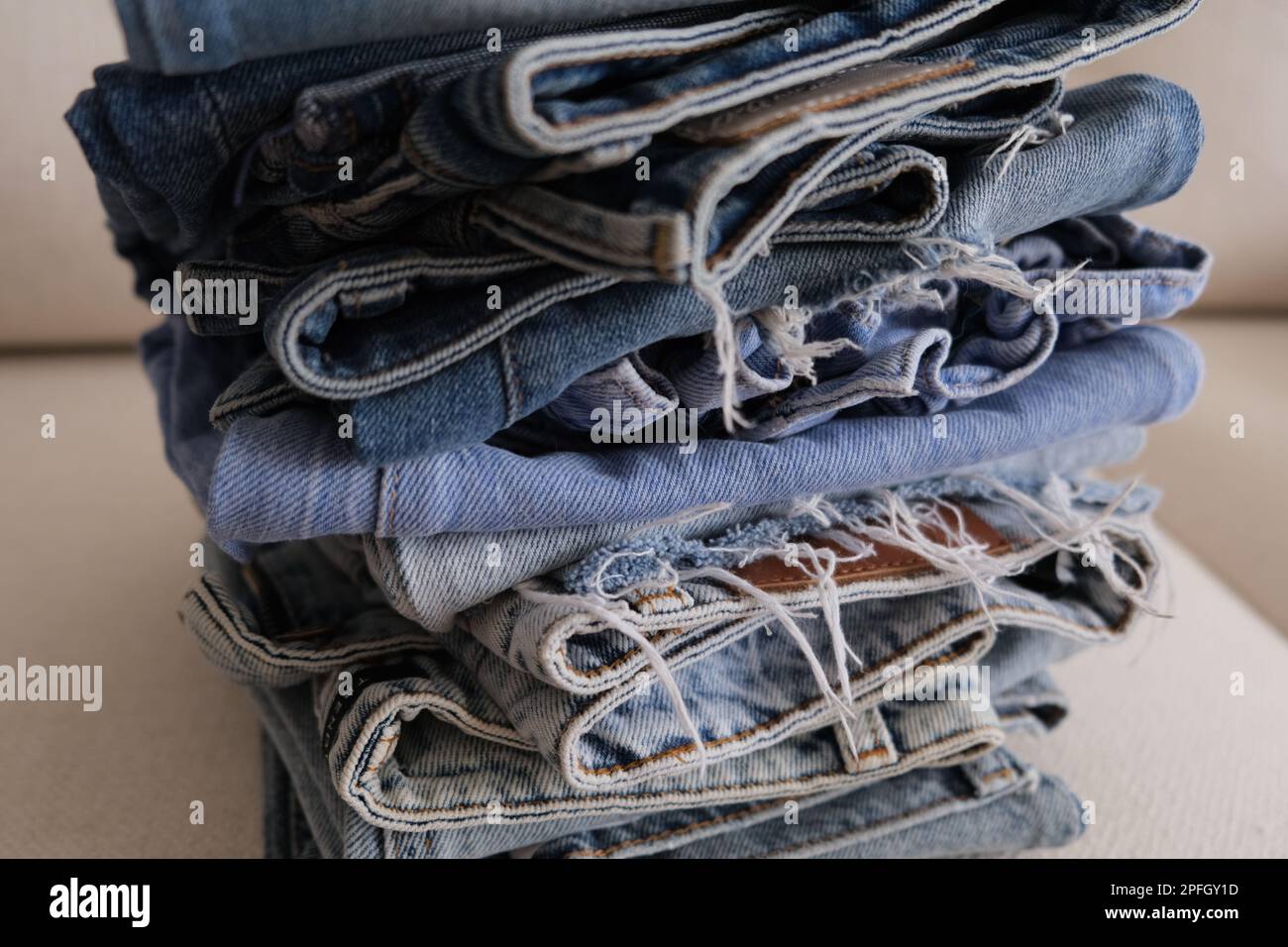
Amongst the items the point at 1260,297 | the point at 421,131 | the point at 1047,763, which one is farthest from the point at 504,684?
the point at 1260,297

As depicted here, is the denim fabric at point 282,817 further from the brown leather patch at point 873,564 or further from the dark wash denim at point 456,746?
the brown leather patch at point 873,564

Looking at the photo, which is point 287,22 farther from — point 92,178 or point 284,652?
point 92,178

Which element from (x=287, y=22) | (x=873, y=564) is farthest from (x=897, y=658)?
(x=287, y=22)

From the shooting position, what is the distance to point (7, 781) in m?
0.54

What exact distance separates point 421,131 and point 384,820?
28cm

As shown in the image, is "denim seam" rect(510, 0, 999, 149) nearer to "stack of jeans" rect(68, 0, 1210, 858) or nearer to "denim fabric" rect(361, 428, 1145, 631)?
"stack of jeans" rect(68, 0, 1210, 858)

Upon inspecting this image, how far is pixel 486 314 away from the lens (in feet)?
1.25

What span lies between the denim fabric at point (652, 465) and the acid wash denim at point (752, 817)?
148mm

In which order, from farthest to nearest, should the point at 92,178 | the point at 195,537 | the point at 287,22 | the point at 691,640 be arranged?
the point at 92,178 < the point at 195,537 < the point at 691,640 < the point at 287,22

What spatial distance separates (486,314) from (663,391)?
87 mm

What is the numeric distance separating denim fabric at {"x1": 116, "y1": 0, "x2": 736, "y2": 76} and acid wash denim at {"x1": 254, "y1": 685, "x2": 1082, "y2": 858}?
1.00 ft

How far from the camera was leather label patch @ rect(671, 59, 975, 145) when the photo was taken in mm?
349

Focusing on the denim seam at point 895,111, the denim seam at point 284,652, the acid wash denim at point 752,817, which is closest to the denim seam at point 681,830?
the acid wash denim at point 752,817

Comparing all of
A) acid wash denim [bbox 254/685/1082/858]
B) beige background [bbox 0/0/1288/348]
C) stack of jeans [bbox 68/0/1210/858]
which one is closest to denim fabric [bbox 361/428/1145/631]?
stack of jeans [bbox 68/0/1210/858]
